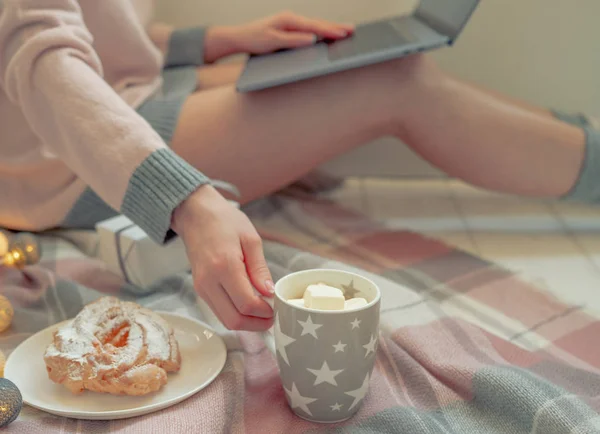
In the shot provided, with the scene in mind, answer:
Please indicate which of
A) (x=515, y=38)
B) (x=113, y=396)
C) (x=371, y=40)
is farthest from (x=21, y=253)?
(x=515, y=38)

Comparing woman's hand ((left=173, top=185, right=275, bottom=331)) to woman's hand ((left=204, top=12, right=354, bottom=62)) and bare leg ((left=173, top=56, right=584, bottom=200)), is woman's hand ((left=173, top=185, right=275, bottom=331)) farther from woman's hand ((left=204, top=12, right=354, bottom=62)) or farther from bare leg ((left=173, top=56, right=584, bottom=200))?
woman's hand ((left=204, top=12, right=354, bottom=62))

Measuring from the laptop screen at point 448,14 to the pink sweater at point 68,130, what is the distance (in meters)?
0.43

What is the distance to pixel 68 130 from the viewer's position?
0.72 meters

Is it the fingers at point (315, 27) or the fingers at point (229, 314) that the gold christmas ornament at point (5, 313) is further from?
the fingers at point (315, 27)

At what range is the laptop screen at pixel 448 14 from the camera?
2.91 ft

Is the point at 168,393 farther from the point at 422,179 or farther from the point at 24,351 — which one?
the point at 422,179

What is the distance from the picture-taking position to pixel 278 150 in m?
0.93

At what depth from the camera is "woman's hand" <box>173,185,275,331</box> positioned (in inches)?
23.0

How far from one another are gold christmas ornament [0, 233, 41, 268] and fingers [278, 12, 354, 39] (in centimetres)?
50

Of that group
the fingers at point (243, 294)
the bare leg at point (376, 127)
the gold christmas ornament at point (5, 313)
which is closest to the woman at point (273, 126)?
the bare leg at point (376, 127)

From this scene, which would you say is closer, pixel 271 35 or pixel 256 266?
pixel 256 266

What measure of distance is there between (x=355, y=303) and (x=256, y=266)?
100 millimetres

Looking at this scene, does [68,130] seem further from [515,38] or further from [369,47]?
[515,38]

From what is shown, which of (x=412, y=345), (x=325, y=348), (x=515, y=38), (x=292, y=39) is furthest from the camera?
(x=515, y=38)
